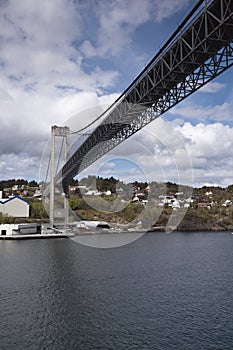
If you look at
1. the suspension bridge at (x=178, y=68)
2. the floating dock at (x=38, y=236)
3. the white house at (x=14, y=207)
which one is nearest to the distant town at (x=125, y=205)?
the white house at (x=14, y=207)

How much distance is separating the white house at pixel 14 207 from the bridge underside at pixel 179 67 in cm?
2456

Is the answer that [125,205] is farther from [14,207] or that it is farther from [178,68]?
[178,68]

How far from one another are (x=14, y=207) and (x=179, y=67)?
3215cm

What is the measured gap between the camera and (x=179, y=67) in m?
9.39

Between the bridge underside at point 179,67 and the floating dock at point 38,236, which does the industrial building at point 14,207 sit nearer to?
the floating dock at point 38,236

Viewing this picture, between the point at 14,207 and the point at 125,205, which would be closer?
the point at 14,207

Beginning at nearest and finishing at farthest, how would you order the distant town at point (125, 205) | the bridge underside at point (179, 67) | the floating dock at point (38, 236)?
the bridge underside at point (179, 67) < the floating dock at point (38, 236) < the distant town at point (125, 205)

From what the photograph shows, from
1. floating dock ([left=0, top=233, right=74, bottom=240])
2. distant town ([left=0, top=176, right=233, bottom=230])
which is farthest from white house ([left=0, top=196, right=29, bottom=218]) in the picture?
floating dock ([left=0, top=233, right=74, bottom=240])

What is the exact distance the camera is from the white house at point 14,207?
3769 centimetres

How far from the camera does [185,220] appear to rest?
47438 mm

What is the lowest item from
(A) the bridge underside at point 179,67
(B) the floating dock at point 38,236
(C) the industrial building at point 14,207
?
(B) the floating dock at point 38,236

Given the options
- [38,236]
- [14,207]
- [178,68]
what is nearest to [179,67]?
[178,68]

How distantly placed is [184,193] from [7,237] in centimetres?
3507

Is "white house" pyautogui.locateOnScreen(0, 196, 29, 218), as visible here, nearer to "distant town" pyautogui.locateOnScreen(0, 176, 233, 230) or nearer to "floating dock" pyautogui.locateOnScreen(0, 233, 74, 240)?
"distant town" pyautogui.locateOnScreen(0, 176, 233, 230)
